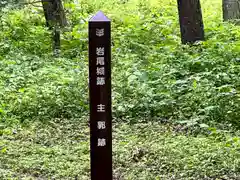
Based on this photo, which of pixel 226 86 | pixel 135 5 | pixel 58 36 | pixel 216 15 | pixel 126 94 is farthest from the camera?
pixel 135 5

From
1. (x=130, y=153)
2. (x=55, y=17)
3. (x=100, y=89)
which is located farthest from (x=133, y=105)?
(x=55, y=17)

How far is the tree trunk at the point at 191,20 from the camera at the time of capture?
1082cm

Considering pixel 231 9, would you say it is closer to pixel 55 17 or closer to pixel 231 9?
pixel 231 9

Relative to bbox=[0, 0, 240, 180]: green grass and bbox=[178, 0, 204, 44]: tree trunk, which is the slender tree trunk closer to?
bbox=[0, 0, 240, 180]: green grass

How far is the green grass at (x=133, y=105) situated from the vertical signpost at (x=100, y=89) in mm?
1031

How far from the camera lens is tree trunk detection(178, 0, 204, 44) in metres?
10.8

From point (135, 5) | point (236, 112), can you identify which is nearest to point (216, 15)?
point (135, 5)

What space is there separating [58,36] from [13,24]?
204 cm

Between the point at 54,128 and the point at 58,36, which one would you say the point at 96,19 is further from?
the point at 58,36

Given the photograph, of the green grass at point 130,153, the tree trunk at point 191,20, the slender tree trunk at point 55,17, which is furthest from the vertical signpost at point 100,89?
the slender tree trunk at point 55,17

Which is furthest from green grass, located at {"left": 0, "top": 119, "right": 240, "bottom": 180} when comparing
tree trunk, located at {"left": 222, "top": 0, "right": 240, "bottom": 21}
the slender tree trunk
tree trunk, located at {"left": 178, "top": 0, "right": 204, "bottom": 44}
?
tree trunk, located at {"left": 222, "top": 0, "right": 240, "bottom": 21}

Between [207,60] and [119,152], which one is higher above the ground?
[207,60]

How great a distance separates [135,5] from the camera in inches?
655

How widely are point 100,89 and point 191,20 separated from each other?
693 centimetres
